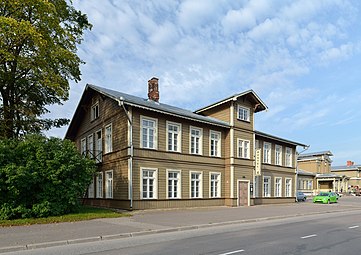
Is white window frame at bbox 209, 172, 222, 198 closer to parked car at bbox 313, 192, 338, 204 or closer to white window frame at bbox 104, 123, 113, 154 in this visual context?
white window frame at bbox 104, 123, 113, 154

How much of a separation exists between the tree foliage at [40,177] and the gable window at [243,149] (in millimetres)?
14667

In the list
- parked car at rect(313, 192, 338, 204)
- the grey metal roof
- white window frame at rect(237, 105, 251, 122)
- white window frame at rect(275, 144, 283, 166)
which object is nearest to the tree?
the grey metal roof

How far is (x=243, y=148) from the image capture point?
1159 inches

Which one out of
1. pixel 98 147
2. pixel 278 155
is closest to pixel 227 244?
pixel 98 147

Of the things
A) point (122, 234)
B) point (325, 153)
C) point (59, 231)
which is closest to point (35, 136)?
point (59, 231)

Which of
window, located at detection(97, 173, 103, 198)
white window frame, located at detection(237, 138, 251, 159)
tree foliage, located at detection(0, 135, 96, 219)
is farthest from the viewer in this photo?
white window frame, located at detection(237, 138, 251, 159)

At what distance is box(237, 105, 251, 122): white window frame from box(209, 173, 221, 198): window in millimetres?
5507

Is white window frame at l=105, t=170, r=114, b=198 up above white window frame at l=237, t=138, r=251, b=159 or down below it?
below

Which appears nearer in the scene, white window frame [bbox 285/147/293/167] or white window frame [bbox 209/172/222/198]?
white window frame [bbox 209/172/222/198]

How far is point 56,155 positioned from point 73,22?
466 inches

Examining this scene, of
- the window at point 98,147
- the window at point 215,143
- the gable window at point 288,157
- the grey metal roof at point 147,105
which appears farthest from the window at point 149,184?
the gable window at point 288,157

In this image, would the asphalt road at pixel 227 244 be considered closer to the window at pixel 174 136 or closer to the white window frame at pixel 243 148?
the window at pixel 174 136

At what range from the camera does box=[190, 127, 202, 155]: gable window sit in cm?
2591

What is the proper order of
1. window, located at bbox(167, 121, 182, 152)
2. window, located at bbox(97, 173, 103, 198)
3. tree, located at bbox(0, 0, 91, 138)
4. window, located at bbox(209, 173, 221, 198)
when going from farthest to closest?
window, located at bbox(209, 173, 221, 198) → window, located at bbox(97, 173, 103, 198) → window, located at bbox(167, 121, 182, 152) → tree, located at bbox(0, 0, 91, 138)
